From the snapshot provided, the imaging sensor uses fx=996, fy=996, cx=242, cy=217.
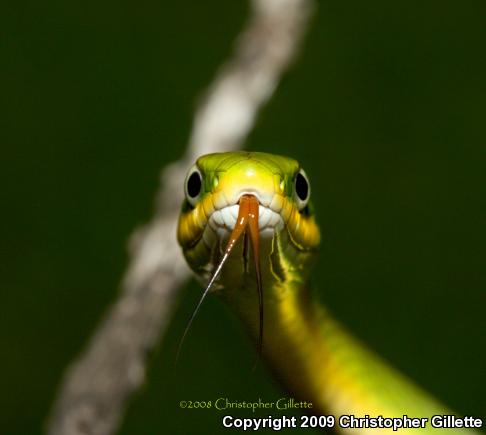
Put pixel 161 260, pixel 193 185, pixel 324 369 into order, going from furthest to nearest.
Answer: pixel 161 260
pixel 324 369
pixel 193 185

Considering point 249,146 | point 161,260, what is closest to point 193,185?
point 161,260

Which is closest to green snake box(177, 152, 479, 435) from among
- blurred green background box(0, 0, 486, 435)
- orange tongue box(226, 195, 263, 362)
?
orange tongue box(226, 195, 263, 362)

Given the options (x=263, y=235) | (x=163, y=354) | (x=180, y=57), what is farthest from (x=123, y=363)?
(x=180, y=57)

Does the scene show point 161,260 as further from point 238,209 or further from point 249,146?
point 249,146

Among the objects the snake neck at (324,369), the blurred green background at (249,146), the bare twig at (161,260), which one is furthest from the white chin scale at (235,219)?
the blurred green background at (249,146)

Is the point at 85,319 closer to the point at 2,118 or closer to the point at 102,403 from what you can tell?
the point at 2,118

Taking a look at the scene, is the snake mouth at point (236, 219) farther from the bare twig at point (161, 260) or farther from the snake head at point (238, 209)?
the bare twig at point (161, 260)
